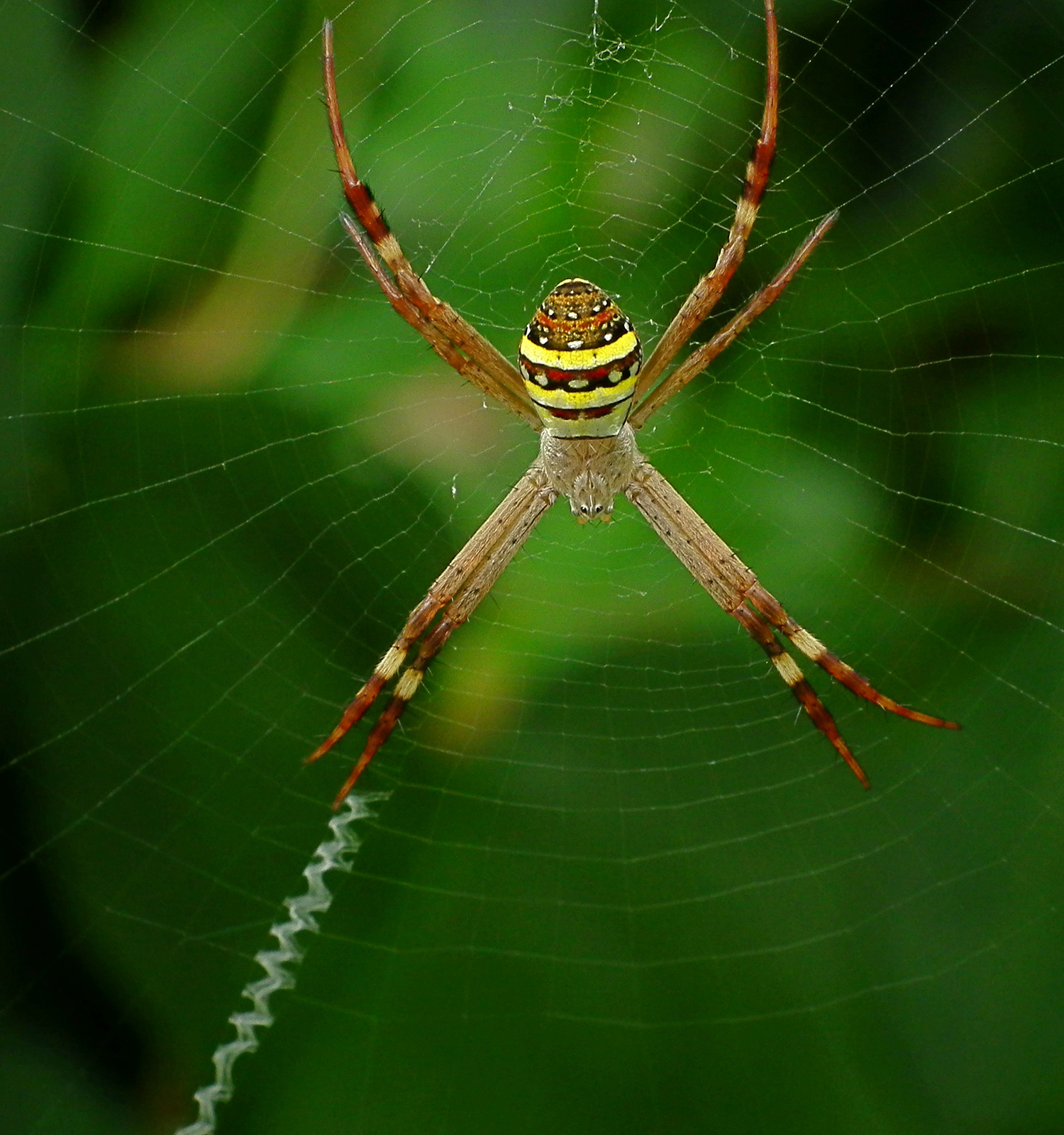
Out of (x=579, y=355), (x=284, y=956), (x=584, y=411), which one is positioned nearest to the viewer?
(x=579, y=355)

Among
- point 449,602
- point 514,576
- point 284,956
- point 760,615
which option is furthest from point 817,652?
point 284,956

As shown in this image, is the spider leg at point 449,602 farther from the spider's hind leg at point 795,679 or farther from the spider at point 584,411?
the spider's hind leg at point 795,679

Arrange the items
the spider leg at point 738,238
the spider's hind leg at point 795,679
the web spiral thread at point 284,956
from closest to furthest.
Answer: the spider leg at point 738,238
the web spiral thread at point 284,956
the spider's hind leg at point 795,679

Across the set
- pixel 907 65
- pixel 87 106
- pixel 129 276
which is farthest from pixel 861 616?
pixel 87 106

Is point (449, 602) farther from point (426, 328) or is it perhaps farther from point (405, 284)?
point (405, 284)

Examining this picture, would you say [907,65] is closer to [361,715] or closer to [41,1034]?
[361,715]

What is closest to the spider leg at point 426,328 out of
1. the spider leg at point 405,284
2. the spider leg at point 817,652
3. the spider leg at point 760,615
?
the spider leg at point 405,284
